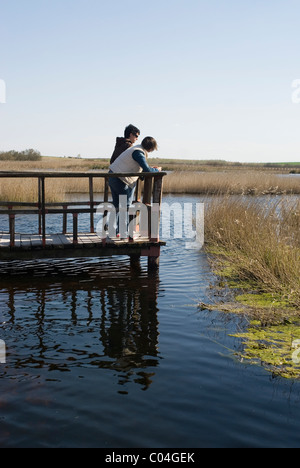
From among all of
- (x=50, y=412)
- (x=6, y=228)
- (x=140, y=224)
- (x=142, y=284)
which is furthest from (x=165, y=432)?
(x=6, y=228)

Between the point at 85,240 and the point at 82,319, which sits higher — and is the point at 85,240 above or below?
above

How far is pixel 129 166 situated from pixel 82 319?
297 cm

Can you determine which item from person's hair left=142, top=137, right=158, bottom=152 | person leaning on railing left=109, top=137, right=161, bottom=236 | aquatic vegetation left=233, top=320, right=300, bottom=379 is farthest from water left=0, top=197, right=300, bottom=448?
person's hair left=142, top=137, right=158, bottom=152

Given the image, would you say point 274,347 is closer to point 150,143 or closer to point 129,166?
point 150,143

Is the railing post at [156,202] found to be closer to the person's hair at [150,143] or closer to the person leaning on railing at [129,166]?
the person leaning on railing at [129,166]

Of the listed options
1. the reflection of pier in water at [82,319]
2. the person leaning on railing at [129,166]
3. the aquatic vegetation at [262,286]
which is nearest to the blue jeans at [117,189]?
the person leaning on railing at [129,166]

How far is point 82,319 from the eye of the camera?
685cm

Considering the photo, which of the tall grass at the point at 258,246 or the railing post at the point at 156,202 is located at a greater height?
the railing post at the point at 156,202

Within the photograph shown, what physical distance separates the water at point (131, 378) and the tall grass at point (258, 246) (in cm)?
98

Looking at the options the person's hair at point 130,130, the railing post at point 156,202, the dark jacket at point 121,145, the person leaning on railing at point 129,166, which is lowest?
the railing post at point 156,202

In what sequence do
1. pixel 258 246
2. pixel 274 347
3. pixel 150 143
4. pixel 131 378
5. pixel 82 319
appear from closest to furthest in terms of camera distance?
pixel 131 378
pixel 274 347
pixel 82 319
pixel 150 143
pixel 258 246

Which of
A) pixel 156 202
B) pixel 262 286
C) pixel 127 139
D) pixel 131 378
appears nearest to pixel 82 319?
pixel 131 378

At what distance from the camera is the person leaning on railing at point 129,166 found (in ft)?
27.6

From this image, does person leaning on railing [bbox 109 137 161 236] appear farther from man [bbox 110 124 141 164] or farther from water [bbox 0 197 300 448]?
water [bbox 0 197 300 448]
